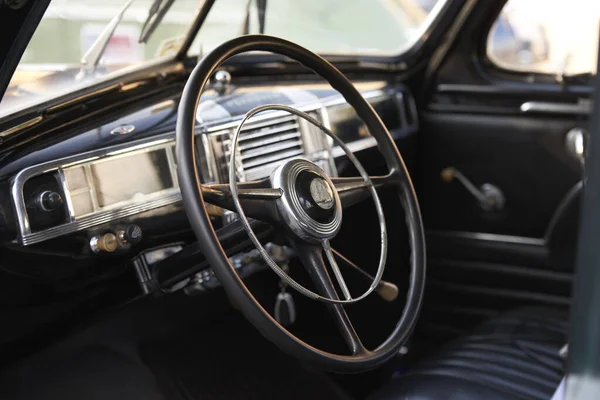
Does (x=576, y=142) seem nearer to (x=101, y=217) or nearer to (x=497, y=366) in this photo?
(x=497, y=366)

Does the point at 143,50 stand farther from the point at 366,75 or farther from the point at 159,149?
the point at 366,75

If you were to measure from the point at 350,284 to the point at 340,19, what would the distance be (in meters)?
0.99

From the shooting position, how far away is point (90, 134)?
151 cm

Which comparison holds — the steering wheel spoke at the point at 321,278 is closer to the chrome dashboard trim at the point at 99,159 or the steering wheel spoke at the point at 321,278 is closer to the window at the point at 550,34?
the chrome dashboard trim at the point at 99,159

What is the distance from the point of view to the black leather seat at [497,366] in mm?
1538

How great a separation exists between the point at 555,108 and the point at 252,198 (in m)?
1.44

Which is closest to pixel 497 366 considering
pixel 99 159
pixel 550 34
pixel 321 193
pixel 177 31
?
pixel 321 193

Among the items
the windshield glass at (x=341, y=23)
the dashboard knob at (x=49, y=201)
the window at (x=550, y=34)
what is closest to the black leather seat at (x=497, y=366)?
the dashboard knob at (x=49, y=201)

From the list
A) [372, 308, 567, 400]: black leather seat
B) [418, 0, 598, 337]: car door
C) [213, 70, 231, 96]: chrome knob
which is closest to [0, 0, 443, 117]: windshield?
[213, 70, 231, 96]: chrome knob

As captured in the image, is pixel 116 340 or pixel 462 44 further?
pixel 462 44

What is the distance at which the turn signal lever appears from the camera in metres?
2.46

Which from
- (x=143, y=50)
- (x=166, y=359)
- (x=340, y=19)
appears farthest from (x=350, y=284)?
(x=340, y=19)

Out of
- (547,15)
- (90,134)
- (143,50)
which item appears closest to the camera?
(90,134)

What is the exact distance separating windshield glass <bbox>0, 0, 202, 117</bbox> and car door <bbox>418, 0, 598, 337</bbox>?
1058mm
